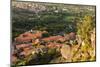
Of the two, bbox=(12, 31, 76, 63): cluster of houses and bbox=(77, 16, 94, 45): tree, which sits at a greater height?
bbox=(77, 16, 94, 45): tree

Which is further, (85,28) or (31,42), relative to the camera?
(85,28)

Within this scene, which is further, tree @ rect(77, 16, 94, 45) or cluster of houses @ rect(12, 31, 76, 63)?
tree @ rect(77, 16, 94, 45)

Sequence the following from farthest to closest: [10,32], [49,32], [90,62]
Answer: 1. [90,62]
2. [49,32]
3. [10,32]

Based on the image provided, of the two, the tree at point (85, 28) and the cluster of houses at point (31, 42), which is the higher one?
the tree at point (85, 28)

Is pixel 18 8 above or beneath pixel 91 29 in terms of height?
above

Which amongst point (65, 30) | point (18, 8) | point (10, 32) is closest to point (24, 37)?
point (10, 32)

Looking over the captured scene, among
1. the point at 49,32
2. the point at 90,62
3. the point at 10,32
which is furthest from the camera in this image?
the point at 90,62

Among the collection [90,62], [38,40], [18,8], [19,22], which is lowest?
[90,62]

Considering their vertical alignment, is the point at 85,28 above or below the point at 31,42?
above

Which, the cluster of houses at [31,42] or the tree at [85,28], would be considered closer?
the cluster of houses at [31,42]

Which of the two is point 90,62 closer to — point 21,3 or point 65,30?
point 65,30

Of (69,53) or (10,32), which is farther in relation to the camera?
(69,53)
